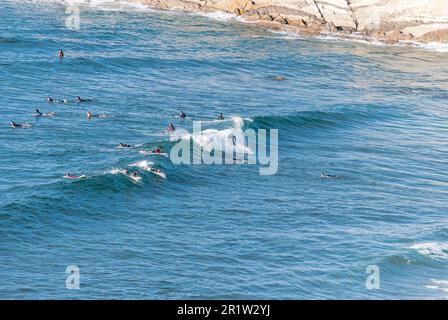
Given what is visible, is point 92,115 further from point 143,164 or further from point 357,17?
point 357,17

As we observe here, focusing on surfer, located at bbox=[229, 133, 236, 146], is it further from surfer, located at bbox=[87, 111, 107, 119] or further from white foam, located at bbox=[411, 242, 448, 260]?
white foam, located at bbox=[411, 242, 448, 260]

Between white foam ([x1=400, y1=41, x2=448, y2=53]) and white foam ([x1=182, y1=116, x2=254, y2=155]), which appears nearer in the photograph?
white foam ([x1=182, y1=116, x2=254, y2=155])

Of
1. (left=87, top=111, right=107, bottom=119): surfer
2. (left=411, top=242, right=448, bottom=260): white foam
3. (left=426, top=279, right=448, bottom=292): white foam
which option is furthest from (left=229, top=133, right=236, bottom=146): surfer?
(left=426, top=279, right=448, bottom=292): white foam

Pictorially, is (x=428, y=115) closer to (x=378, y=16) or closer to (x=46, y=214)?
(x=378, y=16)

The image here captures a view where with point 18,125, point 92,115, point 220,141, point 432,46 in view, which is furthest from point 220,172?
point 432,46

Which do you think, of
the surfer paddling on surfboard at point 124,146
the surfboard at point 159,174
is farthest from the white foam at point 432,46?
the surfboard at point 159,174

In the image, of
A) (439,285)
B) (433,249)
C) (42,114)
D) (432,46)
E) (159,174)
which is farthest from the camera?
(432,46)
